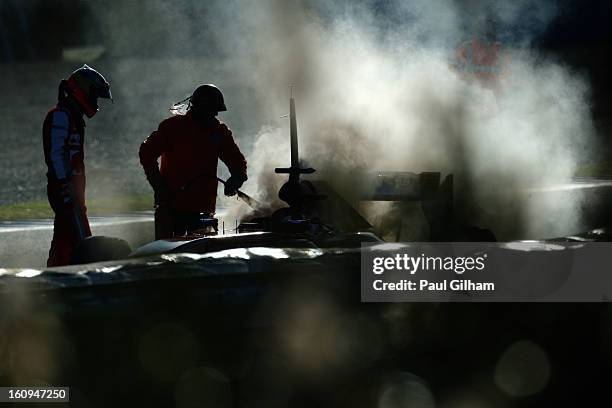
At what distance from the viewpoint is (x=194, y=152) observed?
7586 millimetres

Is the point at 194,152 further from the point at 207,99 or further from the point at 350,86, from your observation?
the point at 350,86

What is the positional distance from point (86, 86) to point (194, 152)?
87 centimetres

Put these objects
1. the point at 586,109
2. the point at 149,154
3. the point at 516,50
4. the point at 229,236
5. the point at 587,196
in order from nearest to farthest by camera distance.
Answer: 1. the point at 229,236
2. the point at 149,154
3. the point at 587,196
4. the point at 516,50
5. the point at 586,109

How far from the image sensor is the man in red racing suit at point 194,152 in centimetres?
738

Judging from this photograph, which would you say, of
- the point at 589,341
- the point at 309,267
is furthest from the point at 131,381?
the point at 589,341

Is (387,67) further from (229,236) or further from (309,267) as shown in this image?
(309,267)

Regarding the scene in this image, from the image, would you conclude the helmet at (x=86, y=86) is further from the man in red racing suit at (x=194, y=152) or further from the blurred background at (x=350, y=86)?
the blurred background at (x=350, y=86)

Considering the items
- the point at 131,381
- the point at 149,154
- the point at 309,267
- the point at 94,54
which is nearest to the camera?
the point at 131,381

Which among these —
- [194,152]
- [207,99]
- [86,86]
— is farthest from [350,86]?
[86,86]

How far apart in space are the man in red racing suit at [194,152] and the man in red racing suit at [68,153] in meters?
0.46

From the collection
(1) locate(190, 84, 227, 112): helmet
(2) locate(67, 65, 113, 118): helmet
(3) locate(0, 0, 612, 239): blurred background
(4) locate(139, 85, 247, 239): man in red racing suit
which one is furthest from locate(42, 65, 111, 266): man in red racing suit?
(3) locate(0, 0, 612, 239): blurred background

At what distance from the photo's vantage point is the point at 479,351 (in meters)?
4.28

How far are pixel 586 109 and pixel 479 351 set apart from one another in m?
26.9

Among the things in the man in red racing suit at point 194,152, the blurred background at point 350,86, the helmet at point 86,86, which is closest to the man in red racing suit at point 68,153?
the helmet at point 86,86
